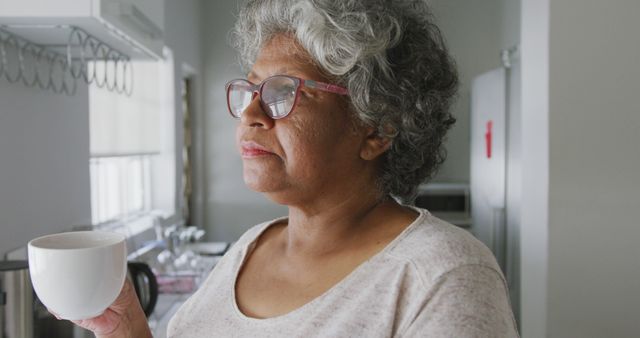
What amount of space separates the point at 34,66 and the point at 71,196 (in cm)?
57

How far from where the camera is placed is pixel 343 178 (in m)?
0.84

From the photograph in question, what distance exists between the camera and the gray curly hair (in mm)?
784

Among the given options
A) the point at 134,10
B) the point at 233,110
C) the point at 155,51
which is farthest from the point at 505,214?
the point at 233,110

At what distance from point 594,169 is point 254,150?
3.58 ft

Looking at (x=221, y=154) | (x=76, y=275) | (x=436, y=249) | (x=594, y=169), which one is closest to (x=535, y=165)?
(x=594, y=169)

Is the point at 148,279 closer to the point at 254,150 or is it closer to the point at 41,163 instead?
the point at 41,163

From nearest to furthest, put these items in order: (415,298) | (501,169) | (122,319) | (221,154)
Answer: (415,298), (122,319), (501,169), (221,154)

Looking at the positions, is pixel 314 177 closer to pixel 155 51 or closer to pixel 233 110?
pixel 233 110

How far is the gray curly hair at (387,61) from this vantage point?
0.78m

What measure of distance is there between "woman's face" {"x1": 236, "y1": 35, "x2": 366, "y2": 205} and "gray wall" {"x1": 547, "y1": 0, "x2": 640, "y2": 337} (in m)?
0.92

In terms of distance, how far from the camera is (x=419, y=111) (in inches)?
32.7

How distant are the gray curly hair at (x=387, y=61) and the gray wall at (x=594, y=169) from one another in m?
0.76

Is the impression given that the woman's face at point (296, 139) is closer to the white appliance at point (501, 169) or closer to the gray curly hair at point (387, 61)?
the gray curly hair at point (387, 61)

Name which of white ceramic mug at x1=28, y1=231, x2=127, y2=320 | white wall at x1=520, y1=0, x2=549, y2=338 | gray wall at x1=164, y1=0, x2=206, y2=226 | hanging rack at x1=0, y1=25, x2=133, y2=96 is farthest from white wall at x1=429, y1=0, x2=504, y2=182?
white ceramic mug at x1=28, y1=231, x2=127, y2=320
